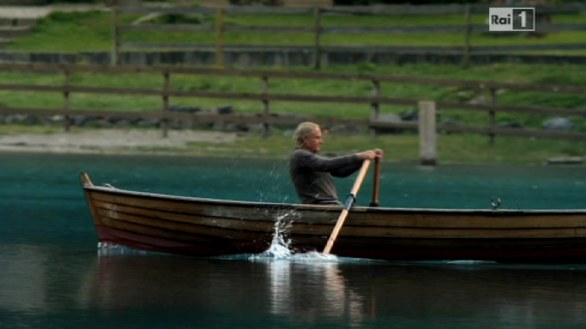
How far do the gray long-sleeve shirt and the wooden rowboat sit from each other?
0.37 meters

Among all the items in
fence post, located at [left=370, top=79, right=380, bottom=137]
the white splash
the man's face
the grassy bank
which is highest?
the man's face

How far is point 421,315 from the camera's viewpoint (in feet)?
46.4

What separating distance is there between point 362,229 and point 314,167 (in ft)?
2.62

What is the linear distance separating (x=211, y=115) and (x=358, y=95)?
4089 mm

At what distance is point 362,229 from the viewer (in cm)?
1762

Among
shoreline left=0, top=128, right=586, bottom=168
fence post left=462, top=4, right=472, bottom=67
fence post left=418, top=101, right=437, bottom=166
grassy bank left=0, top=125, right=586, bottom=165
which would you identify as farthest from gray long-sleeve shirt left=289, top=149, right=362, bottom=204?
fence post left=462, top=4, right=472, bottom=67

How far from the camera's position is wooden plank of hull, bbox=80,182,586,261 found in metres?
17.5

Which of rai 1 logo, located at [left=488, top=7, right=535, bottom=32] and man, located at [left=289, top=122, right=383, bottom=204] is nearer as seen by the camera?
man, located at [left=289, top=122, right=383, bottom=204]

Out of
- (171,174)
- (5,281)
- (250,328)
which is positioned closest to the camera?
(250,328)

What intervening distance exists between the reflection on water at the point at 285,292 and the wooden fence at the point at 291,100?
1441 centimetres

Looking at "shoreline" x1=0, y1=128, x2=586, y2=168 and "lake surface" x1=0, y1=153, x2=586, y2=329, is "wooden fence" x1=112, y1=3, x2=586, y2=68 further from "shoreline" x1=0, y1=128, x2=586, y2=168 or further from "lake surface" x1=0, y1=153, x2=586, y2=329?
"lake surface" x1=0, y1=153, x2=586, y2=329

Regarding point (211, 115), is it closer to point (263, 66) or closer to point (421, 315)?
point (263, 66)

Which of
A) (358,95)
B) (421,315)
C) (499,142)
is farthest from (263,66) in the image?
(421,315)

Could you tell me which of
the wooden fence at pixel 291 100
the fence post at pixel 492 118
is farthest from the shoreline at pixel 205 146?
the fence post at pixel 492 118
